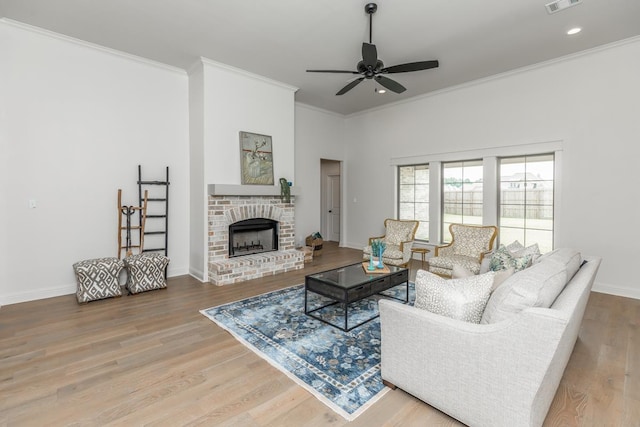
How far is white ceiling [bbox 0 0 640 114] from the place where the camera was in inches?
132

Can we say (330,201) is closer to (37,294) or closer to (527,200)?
(527,200)

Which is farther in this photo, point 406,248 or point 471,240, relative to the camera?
point 406,248

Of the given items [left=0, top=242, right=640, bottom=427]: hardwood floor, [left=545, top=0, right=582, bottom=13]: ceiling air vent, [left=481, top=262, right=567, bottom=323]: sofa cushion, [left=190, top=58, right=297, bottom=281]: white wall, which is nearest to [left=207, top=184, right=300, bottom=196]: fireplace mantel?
[left=190, top=58, right=297, bottom=281]: white wall

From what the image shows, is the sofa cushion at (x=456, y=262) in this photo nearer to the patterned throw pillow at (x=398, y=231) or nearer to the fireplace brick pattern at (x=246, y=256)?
the patterned throw pillow at (x=398, y=231)

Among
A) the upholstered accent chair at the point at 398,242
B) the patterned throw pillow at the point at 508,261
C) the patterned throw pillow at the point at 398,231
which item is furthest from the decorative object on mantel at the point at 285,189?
the patterned throw pillow at the point at 508,261

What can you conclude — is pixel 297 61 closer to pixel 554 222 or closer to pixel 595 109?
pixel 595 109

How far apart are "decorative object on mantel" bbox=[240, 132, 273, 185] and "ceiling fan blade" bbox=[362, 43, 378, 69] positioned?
241 cm

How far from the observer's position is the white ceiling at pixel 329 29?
3.36 meters

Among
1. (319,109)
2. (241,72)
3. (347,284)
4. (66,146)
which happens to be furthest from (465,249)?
(66,146)

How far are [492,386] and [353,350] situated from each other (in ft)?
4.00

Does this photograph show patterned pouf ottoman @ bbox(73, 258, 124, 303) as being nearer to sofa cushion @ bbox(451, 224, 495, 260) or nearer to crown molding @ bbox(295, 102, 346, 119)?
crown molding @ bbox(295, 102, 346, 119)

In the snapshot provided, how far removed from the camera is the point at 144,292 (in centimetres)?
423

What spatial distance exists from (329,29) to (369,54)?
0.76m

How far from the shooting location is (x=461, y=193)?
19.5 feet
